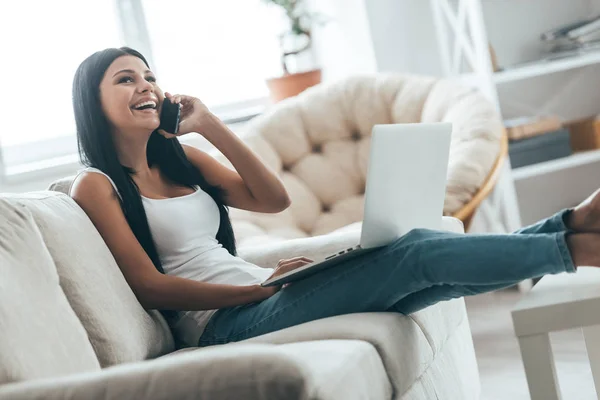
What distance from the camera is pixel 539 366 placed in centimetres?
151

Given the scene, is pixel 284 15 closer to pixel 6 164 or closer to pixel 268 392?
pixel 6 164

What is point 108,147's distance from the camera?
203 centimetres

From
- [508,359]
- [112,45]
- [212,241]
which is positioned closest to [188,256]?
[212,241]

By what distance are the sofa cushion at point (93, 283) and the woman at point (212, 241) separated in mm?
58

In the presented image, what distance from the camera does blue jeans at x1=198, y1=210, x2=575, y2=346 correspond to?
157 cm

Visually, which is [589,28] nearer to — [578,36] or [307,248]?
[578,36]

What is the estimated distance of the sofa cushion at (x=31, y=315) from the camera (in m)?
1.39

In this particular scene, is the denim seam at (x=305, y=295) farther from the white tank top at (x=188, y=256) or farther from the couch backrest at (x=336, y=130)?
the couch backrest at (x=336, y=130)

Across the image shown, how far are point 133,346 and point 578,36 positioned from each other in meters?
2.56

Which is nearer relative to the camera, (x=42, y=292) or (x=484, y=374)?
(x=42, y=292)

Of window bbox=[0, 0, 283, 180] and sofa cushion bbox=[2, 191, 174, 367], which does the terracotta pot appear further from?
sofa cushion bbox=[2, 191, 174, 367]

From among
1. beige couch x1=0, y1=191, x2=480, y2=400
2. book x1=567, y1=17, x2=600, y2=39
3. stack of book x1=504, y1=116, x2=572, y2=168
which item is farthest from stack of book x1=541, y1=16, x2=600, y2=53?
beige couch x1=0, y1=191, x2=480, y2=400

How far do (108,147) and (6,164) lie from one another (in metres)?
1.72

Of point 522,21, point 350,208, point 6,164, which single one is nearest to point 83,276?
point 350,208
